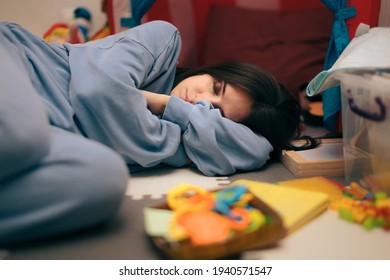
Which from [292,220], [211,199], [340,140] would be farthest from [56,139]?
[340,140]

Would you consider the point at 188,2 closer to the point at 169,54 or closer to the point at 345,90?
the point at 169,54

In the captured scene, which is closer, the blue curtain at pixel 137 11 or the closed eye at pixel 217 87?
the closed eye at pixel 217 87

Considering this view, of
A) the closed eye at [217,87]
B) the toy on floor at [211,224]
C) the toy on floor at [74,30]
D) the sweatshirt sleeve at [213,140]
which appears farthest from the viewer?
the toy on floor at [74,30]

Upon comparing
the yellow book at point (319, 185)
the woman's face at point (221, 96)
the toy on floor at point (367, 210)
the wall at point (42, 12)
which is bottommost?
the yellow book at point (319, 185)

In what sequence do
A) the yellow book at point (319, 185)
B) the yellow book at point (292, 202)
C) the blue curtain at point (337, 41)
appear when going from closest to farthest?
the yellow book at point (292, 202)
the yellow book at point (319, 185)
the blue curtain at point (337, 41)

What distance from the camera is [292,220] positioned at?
0.71 metres

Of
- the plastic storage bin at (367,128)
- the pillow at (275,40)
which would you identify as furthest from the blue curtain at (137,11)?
the plastic storage bin at (367,128)

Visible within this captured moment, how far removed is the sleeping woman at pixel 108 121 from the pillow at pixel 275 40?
0.48 meters

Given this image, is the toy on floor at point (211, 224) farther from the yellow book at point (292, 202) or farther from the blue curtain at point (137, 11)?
the blue curtain at point (137, 11)

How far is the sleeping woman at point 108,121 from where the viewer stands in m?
0.61

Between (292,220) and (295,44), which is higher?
(295,44)

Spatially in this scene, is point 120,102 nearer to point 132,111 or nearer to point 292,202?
point 132,111

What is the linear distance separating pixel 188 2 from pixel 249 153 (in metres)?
0.97
